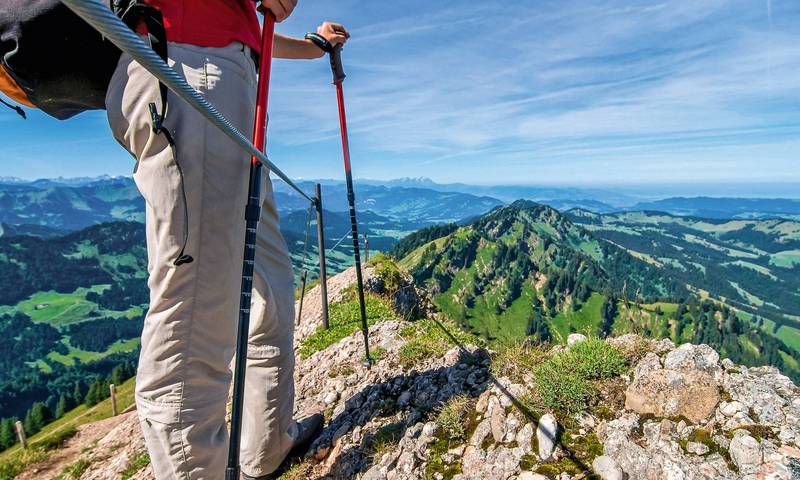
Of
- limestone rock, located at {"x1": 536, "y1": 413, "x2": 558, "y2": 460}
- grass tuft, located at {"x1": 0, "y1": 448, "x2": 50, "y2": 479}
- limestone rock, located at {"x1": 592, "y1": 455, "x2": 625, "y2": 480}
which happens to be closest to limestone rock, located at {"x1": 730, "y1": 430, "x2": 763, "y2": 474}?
limestone rock, located at {"x1": 592, "y1": 455, "x2": 625, "y2": 480}

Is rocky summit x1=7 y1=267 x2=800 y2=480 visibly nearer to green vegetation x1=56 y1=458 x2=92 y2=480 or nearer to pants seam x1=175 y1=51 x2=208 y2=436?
green vegetation x1=56 y1=458 x2=92 y2=480

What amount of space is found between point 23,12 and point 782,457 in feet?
15.8

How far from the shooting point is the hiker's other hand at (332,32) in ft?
13.6

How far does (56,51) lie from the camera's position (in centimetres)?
205

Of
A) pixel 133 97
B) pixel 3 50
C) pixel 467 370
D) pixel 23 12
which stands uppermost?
pixel 23 12

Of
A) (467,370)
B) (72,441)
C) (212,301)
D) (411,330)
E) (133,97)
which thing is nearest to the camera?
(133,97)

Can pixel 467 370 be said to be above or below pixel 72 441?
above

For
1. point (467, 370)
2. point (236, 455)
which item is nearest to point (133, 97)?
point (236, 455)

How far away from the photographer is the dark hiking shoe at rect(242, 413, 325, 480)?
4.02 metres

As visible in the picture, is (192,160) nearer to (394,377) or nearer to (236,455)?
(236,455)

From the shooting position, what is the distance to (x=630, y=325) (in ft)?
14.9

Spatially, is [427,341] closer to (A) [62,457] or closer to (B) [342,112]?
(B) [342,112]

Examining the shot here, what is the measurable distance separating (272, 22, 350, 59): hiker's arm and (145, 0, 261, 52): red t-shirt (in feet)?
4.12

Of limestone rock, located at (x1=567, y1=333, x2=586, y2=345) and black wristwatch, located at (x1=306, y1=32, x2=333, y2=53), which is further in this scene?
limestone rock, located at (x1=567, y1=333, x2=586, y2=345)
